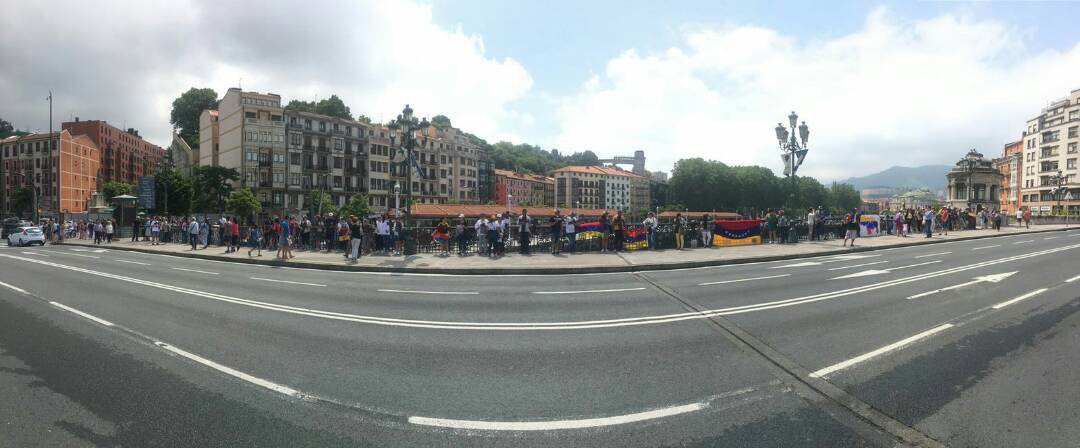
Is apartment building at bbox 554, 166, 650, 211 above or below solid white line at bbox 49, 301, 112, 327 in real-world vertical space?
above

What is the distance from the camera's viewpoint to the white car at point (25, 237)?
3130 centimetres

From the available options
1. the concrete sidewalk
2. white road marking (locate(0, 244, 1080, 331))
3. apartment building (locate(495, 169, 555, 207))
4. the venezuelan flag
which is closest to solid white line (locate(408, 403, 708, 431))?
white road marking (locate(0, 244, 1080, 331))

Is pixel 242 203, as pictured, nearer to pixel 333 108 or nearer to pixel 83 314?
pixel 333 108

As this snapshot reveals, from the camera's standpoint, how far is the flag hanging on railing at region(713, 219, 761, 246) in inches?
891

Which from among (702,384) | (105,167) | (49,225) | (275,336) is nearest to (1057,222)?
(702,384)

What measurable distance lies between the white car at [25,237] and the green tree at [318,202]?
3315 centimetres

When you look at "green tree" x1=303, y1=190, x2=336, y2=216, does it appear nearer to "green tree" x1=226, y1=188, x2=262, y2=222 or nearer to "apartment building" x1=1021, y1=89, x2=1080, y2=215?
"green tree" x1=226, y1=188, x2=262, y2=222

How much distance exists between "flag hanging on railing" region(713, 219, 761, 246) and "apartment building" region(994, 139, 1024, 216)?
10114 cm

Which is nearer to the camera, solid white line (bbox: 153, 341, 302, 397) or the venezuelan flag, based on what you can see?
solid white line (bbox: 153, 341, 302, 397)

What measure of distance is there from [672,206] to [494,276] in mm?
115634

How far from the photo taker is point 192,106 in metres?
95.7

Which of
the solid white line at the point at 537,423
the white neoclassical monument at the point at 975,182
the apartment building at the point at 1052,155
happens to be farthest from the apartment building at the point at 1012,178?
the solid white line at the point at 537,423

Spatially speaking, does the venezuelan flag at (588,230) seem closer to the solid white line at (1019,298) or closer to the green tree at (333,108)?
the solid white line at (1019,298)

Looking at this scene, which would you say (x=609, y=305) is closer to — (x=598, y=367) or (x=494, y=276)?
(x=598, y=367)
